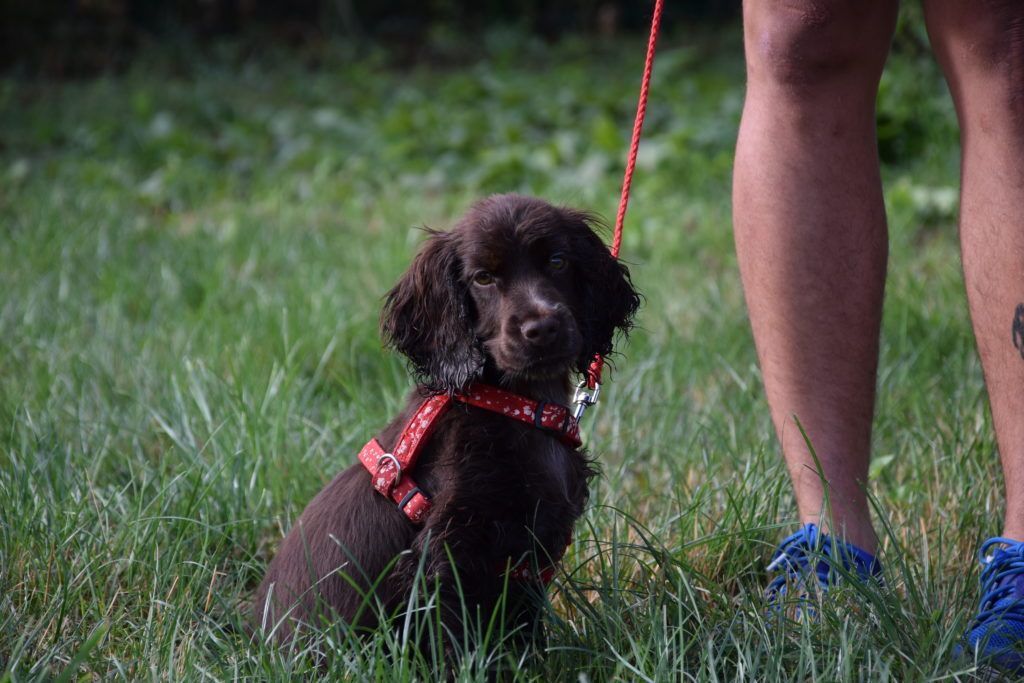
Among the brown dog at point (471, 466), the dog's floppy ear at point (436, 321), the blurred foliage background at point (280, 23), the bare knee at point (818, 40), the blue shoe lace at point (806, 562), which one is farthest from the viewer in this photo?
the blurred foliage background at point (280, 23)

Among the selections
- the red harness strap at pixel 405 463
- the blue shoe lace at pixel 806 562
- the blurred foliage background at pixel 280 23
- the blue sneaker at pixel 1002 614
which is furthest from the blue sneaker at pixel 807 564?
the blurred foliage background at pixel 280 23

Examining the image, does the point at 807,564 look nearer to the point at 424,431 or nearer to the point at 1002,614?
the point at 1002,614

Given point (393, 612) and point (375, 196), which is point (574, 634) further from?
point (375, 196)

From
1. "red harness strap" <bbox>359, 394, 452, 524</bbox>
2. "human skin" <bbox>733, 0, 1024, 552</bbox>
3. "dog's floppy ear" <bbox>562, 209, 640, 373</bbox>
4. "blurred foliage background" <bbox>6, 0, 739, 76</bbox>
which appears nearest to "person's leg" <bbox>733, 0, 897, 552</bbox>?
"human skin" <bbox>733, 0, 1024, 552</bbox>

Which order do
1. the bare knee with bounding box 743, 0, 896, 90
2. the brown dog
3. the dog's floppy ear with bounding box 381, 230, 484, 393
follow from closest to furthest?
the brown dog < the dog's floppy ear with bounding box 381, 230, 484, 393 < the bare knee with bounding box 743, 0, 896, 90

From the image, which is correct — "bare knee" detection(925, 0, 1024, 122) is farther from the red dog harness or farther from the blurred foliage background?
the blurred foliage background

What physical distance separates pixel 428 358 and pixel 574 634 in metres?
0.63

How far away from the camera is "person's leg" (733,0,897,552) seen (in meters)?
2.45

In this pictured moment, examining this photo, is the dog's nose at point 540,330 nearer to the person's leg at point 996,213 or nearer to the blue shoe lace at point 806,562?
the blue shoe lace at point 806,562

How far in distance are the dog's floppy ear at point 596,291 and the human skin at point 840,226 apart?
1.45 feet

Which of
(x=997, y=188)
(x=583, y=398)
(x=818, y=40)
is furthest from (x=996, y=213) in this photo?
(x=583, y=398)

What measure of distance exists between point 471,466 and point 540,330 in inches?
11.4

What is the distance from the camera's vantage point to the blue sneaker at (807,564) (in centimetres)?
220

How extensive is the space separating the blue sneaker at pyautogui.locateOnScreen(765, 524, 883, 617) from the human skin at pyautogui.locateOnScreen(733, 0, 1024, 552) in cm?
6
